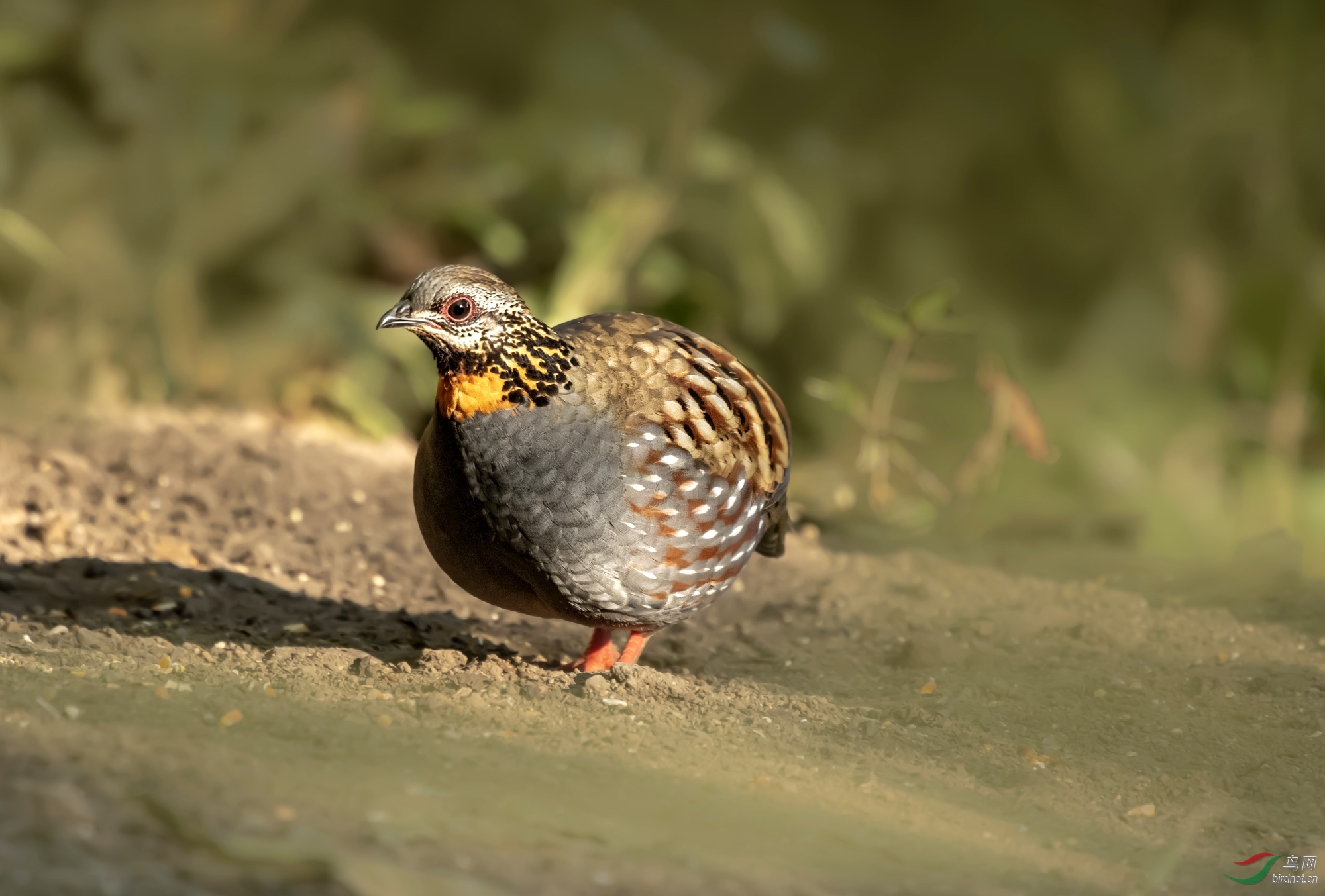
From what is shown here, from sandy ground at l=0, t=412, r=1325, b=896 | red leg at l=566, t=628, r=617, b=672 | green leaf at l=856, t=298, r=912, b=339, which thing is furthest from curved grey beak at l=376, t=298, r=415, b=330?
green leaf at l=856, t=298, r=912, b=339

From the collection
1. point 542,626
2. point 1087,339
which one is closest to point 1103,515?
point 1087,339

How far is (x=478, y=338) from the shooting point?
333cm

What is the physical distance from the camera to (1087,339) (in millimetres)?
7523

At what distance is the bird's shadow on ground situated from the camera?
A: 13.2 feet

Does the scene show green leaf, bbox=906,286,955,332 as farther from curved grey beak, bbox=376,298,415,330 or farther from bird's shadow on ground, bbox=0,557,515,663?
curved grey beak, bbox=376,298,415,330

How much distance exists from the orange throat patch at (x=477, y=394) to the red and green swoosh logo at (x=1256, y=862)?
2102mm

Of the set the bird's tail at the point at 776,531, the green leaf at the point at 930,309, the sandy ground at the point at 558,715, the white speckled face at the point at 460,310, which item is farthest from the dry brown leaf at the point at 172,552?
the green leaf at the point at 930,309

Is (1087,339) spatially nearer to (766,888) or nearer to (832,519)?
(832,519)

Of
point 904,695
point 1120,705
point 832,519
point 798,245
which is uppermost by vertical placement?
point 798,245

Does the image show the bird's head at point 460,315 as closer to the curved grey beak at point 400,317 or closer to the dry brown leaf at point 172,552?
the curved grey beak at point 400,317

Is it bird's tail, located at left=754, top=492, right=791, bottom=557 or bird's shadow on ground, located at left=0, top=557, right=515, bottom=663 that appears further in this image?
bird's tail, located at left=754, top=492, right=791, bottom=557

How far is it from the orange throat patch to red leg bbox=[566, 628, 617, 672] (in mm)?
977

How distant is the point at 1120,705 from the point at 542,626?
2.09 metres

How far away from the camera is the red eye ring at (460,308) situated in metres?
3.30
